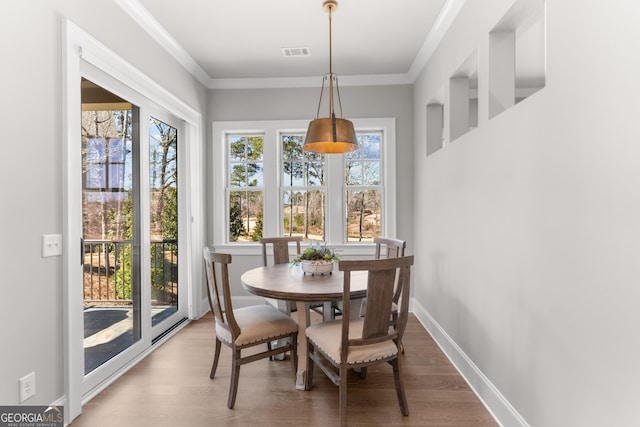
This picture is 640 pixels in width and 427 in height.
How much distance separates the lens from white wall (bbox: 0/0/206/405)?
5.61 feet

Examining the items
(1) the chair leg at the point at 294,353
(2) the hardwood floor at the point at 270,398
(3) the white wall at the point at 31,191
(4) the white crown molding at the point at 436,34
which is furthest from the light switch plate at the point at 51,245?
(4) the white crown molding at the point at 436,34

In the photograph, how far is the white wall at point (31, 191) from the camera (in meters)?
1.71

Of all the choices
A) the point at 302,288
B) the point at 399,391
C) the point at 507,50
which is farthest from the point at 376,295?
the point at 507,50

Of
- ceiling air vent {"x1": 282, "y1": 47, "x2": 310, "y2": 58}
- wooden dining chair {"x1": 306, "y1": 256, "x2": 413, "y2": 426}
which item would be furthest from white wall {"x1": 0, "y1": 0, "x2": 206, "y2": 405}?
ceiling air vent {"x1": 282, "y1": 47, "x2": 310, "y2": 58}

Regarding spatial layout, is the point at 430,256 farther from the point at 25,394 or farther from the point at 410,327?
the point at 25,394

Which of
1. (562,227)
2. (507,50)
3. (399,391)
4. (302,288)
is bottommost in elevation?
(399,391)

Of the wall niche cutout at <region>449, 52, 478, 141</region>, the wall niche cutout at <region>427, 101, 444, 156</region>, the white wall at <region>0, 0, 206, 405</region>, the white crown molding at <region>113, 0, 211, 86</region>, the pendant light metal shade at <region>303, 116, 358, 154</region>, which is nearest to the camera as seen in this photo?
the white wall at <region>0, 0, 206, 405</region>

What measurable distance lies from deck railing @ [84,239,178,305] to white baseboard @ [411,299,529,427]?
8.86 ft

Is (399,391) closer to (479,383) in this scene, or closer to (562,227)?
(479,383)

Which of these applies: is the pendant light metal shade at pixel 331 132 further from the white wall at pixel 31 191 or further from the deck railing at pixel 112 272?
the deck railing at pixel 112 272

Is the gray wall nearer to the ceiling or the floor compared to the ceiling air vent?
nearer to the floor

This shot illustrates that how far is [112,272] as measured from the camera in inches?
105

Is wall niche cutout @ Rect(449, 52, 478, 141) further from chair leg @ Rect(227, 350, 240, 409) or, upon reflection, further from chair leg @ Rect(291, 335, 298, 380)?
chair leg @ Rect(227, 350, 240, 409)

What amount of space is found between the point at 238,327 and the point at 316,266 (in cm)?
74
